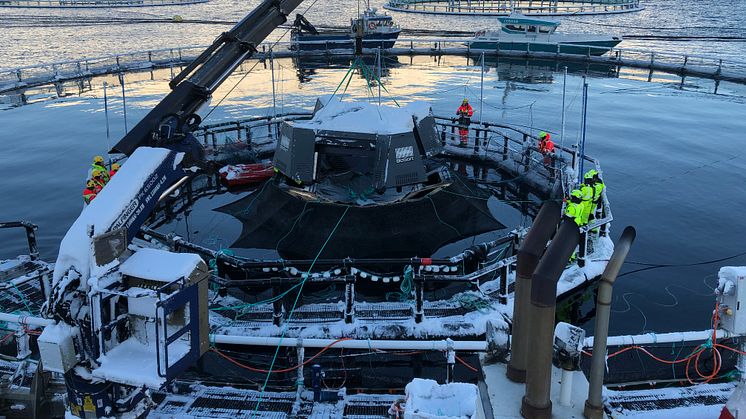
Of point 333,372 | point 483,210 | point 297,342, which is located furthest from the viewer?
point 483,210

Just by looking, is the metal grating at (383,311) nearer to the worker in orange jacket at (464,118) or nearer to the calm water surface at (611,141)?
the calm water surface at (611,141)

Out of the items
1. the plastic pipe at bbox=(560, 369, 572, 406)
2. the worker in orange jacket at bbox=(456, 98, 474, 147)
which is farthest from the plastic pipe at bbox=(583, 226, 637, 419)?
the worker in orange jacket at bbox=(456, 98, 474, 147)

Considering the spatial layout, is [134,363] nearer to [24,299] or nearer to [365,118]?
[24,299]

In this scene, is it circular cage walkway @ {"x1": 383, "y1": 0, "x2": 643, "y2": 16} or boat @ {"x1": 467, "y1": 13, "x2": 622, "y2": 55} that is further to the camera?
circular cage walkway @ {"x1": 383, "y1": 0, "x2": 643, "y2": 16}

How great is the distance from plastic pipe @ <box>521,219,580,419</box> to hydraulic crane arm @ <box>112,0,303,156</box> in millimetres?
9908

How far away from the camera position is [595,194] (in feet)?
58.0

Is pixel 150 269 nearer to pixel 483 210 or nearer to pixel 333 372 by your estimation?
pixel 333 372

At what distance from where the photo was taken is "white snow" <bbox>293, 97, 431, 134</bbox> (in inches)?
760

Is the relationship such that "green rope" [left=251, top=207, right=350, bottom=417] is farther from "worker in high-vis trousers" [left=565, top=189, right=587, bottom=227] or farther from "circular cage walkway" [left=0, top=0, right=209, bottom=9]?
"circular cage walkway" [left=0, top=0, right=209, bottom=9]

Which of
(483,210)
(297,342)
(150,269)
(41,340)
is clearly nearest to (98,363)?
(41,340)

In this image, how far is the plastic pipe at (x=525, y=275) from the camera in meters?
6.09

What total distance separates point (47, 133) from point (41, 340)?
29788mm

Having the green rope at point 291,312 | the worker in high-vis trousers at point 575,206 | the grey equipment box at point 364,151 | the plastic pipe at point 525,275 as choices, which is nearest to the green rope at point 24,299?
the green rope at point 291,312

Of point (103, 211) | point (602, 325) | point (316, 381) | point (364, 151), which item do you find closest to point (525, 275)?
point (602, 325)
